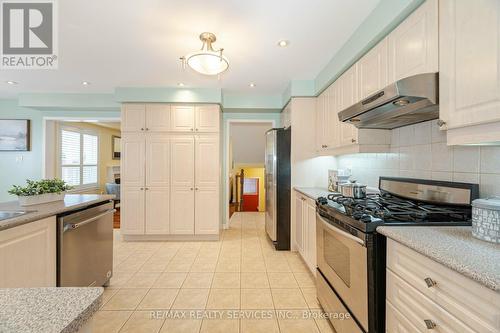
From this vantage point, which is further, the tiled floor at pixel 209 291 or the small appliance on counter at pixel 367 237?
the tiled floor at pixel 209 291

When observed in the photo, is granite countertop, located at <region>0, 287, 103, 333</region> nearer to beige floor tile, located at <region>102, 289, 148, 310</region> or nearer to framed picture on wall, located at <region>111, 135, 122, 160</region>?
beige floor tile, located at <region>102, 289, 148, 310</region>

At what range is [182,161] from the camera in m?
3.55

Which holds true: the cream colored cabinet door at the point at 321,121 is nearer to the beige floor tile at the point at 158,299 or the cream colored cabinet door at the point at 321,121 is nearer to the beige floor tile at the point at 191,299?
the beige floor tile at the point at 191,299

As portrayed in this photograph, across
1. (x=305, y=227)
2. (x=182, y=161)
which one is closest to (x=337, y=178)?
(x=305, y=227)

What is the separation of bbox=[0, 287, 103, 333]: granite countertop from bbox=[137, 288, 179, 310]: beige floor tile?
1.63m

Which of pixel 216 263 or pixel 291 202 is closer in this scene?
pixel 216 263

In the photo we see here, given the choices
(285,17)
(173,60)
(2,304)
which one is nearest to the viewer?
(2,304)

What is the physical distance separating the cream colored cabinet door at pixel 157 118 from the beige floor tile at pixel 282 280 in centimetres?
263

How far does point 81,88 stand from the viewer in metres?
3.59

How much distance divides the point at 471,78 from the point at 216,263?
2.82 m

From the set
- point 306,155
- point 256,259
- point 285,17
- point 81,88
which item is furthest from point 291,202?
point 81,88

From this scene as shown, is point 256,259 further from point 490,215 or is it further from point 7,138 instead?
point 7,138

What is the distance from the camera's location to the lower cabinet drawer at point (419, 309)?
84 cm

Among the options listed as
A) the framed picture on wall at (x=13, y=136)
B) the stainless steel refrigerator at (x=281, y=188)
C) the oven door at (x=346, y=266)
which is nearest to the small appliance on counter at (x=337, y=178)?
the stainless steel refrigerator at (x=281, y=188)
